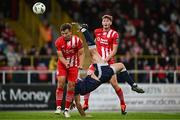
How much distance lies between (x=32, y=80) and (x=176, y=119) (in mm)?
9399

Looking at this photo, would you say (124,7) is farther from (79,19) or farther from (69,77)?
(69,77)

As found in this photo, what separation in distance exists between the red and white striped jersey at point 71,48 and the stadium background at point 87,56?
22.4 feet

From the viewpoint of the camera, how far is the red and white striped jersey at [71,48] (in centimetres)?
1914

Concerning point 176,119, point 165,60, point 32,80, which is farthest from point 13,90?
point 176,119

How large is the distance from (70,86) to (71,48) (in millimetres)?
1006

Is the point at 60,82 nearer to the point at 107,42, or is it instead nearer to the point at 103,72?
the point at 103,72

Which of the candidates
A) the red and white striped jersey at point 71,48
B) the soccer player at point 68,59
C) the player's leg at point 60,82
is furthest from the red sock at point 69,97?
the red and white striped jersey at point 71,48

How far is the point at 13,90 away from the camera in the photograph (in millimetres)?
25938

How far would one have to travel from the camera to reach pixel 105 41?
67.7 feet

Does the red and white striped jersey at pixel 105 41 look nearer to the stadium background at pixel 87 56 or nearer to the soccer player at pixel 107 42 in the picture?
the soccer player at pixel 107 42

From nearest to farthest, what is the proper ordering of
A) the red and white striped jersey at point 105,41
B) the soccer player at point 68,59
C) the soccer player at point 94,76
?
1. the soccer player at point 94,76
2. the soccer player at point 68,59
3. the red and white striped jersey at point 105,41

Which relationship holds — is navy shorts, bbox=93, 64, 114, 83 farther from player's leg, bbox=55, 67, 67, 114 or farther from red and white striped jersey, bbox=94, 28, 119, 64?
red and white striped jersey, bbox=94, 28, 119, 64

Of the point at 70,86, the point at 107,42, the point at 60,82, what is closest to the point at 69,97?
the point at 70,86

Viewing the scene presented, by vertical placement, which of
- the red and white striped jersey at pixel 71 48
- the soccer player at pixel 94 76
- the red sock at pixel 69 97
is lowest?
the red sock at pixel 69 97
